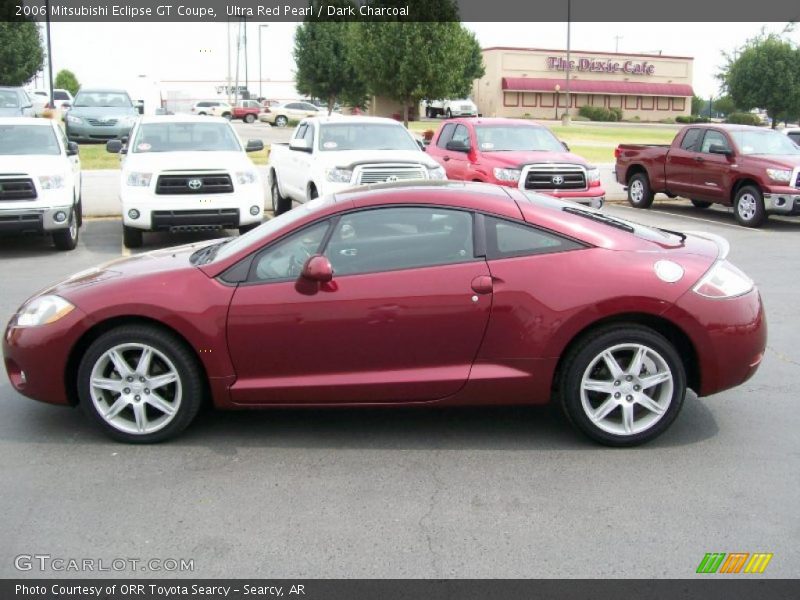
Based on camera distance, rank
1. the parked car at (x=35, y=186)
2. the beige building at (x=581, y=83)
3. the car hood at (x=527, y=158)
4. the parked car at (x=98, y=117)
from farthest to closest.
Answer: the beige building at (x=581, y=83) < the parked car at (x=98, y=117) < the car hood at (x=527, y=158) < the parked car at (x=35, y=186)

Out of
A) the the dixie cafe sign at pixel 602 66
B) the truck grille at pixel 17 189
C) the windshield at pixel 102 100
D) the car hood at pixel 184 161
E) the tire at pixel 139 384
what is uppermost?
the the dixie cafe sign at pixel 602 66

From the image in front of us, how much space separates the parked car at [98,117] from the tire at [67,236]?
18609 millimetres

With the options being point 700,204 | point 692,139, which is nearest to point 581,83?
point 700,204

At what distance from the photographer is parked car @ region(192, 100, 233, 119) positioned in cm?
5750

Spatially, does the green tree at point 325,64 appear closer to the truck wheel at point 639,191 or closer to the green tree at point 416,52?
the green tree at point 416,52

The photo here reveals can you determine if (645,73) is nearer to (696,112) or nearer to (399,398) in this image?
(696,112)

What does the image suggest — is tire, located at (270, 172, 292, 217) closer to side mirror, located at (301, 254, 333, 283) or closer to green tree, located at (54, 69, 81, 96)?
side mirror, located at (301, 254, 333, 283)

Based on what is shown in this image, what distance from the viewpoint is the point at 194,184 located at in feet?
39.9

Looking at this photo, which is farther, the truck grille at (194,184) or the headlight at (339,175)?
the headlight at (339,175)

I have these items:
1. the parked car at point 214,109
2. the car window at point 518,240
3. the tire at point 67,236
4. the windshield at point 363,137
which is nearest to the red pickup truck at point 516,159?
the windshield at point 363,137

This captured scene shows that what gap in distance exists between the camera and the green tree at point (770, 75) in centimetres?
4734

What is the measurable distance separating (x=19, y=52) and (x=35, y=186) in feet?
112

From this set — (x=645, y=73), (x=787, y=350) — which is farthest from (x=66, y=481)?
(x=645, y=73)

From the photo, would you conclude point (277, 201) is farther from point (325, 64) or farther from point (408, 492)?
point (325, 64)
